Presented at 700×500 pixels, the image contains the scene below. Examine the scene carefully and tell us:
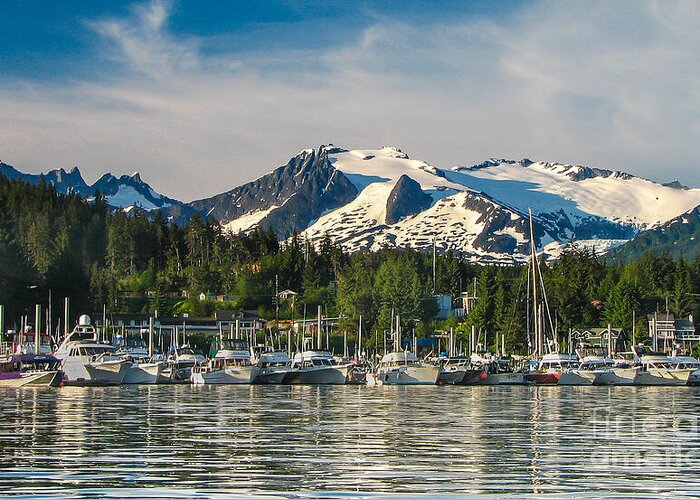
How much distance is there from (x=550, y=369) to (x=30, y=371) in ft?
180

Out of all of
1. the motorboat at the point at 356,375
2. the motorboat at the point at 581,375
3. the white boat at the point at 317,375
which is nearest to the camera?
the white boat at the point at 317,375

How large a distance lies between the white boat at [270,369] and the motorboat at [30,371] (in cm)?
2183

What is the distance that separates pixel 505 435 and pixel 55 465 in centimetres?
1928

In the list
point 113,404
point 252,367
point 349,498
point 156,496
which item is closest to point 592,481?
point 349,498

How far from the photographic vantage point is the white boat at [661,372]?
132 m

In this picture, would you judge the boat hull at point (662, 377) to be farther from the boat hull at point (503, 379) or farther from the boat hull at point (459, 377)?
the boat hull at point (459, 377)

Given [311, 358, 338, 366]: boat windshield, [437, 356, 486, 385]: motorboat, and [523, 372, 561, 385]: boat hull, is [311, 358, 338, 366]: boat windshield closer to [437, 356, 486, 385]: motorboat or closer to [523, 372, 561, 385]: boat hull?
[437, 356, 486, 385]: motorboat

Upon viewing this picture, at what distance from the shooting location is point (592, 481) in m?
32.0

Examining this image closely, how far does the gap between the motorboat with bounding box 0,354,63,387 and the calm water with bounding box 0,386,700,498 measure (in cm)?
3420

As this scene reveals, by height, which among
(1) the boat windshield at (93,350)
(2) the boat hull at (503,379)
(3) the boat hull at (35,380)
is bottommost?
(2) the boat hull at (503,379)

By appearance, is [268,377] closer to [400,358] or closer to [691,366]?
[400,358]

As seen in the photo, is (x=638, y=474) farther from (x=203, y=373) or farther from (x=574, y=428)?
(x=203, y=373)

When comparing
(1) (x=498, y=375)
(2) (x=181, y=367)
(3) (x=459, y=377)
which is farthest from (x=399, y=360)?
(2) (x=181, y=367)

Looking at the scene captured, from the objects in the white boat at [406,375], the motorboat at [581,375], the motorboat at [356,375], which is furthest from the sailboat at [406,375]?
the motorboat at [581,375]
